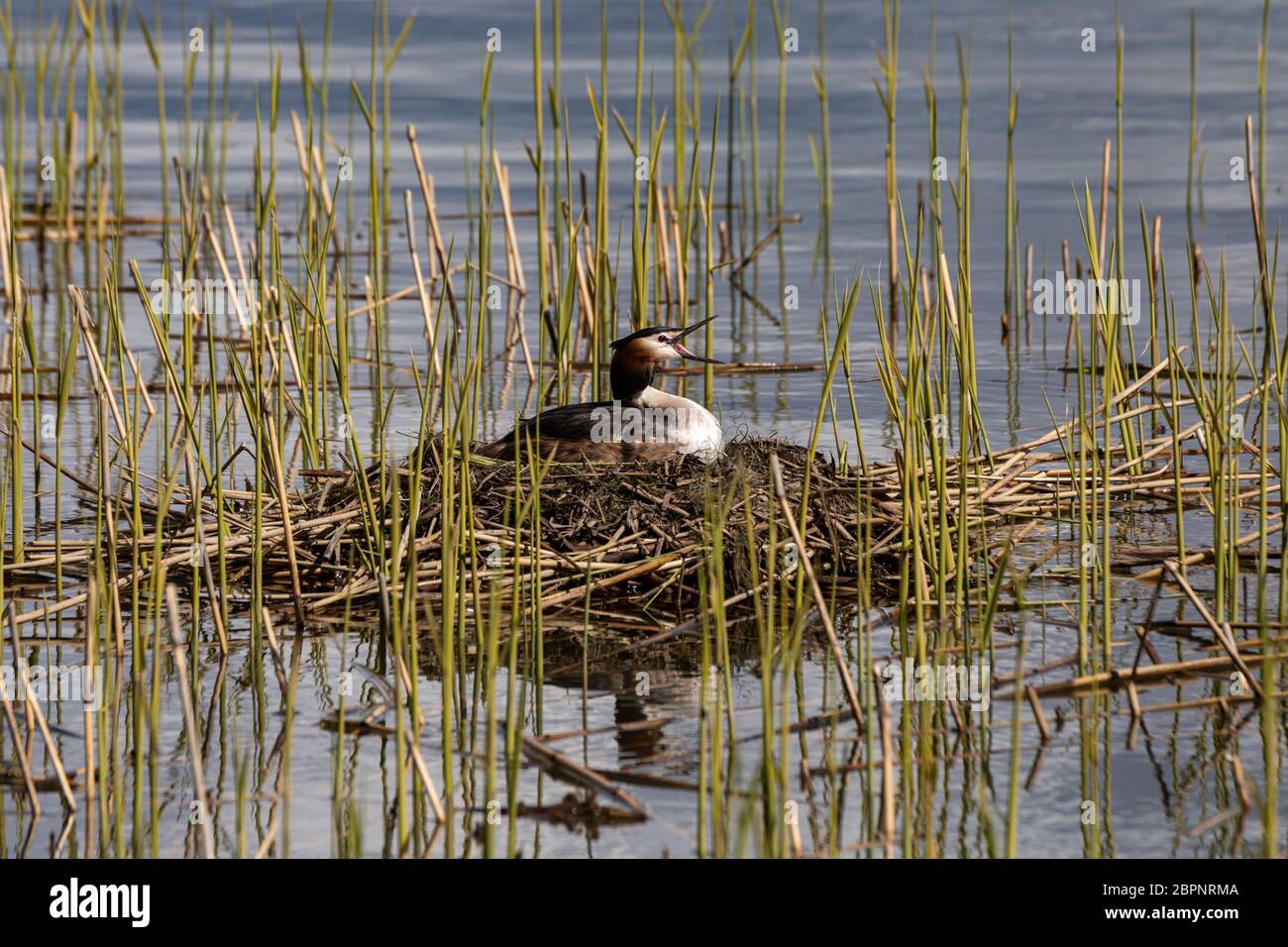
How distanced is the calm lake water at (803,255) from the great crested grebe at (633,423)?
0.82m

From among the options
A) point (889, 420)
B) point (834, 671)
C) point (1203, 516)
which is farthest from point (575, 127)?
point (834, 671)

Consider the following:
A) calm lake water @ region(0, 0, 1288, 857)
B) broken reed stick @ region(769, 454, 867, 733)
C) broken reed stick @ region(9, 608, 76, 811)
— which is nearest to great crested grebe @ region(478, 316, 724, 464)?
calm lake water @ region(0, 0, 1288, 857)

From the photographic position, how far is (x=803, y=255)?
1369 centimetres

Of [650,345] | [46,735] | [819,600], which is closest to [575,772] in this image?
[819,600]

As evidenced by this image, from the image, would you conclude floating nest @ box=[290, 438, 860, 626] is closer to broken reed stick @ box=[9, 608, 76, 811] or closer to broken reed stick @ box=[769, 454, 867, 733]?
broken reed stick @ box=[769, 454, 867, 733]

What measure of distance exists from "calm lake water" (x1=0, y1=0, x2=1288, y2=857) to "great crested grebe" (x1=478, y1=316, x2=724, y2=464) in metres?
0.82

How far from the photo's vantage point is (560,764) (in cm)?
424

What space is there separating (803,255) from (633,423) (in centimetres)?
661

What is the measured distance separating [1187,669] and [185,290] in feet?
10.2

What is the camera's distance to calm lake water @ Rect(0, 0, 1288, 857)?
425 centimetres

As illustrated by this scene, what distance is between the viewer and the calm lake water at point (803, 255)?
13.9 feet

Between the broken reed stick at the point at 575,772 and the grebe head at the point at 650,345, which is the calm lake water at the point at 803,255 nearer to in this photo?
the broken reed stick at the point at 575,772

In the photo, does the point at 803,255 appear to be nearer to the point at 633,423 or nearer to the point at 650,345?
the point at 650,345
